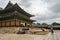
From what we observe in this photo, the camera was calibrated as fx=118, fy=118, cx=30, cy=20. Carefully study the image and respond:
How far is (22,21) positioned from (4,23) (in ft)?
14.1

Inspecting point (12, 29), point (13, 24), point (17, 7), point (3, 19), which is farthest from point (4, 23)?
point (12, 29)

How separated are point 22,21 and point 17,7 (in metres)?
3.57

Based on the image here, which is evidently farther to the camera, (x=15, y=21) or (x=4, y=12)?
(x=4, y=12)

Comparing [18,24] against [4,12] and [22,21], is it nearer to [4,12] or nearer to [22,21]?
[22,21]

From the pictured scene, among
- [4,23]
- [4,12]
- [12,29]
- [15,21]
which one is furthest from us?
[4,12]

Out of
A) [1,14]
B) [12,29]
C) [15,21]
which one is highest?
[1,14]

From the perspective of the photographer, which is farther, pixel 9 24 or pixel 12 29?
pixel 9 24

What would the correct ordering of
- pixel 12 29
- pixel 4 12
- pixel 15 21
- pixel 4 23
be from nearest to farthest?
pixel 12 29 → pixel 15 21 → pixel 4 23 → pixel 4 12

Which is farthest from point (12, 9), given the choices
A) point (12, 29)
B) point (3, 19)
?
point (12, 29)

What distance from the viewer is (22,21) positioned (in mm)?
28438

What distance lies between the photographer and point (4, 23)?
28.1 meters

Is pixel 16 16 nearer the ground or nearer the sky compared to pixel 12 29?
nearer the sky

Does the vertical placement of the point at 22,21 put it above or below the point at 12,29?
above

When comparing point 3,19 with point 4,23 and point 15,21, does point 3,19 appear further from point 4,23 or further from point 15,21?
point 15,21
